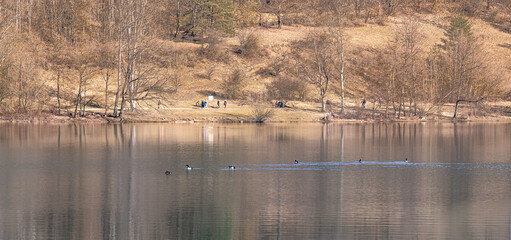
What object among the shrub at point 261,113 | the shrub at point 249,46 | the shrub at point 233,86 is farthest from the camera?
the shrub at point 249,46

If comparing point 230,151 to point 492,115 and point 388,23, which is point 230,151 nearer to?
point 492,115

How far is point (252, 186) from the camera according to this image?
135 feet

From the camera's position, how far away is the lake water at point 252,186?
30.0 meters

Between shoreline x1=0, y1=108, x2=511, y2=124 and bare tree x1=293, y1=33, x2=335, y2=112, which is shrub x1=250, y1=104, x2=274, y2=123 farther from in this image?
bare tree x1=293, y1=33, x2=335, y2=112

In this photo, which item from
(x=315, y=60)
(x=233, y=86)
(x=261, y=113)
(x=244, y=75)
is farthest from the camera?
(x=315, y=60)

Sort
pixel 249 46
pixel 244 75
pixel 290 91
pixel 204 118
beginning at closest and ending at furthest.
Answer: pixel 204 118 < pixel 290 91 < pixel 244 75 < pixel 249 46

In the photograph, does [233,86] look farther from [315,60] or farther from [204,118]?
[315,60]

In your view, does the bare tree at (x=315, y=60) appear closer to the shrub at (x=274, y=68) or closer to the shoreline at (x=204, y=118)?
the shrub at (x=274, y=68)

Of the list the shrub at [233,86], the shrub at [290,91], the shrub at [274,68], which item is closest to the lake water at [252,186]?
the shrub at [290,91]

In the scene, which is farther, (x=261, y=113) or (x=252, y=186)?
(x=261, y=113)

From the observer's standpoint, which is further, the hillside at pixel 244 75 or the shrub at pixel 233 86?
the shrub at pixel 233 86

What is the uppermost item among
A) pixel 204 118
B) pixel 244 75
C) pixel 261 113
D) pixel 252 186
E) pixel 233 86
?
pixel 244 75

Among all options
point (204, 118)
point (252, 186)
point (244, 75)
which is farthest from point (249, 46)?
point (252, 186)

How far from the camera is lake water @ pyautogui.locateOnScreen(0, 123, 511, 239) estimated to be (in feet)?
98.3
